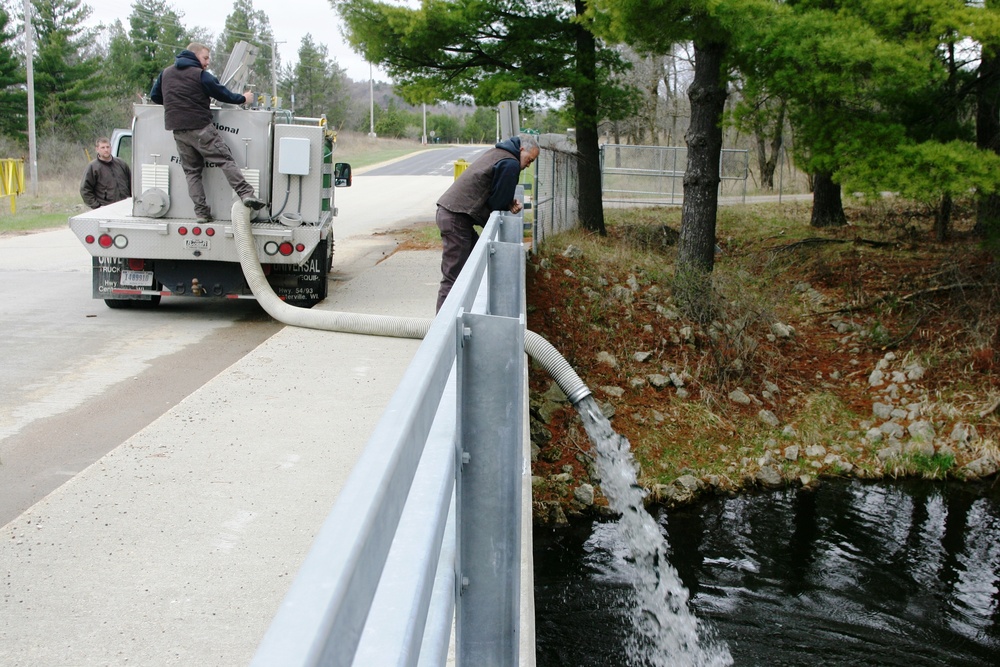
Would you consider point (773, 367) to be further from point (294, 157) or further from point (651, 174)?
point (651, 174)

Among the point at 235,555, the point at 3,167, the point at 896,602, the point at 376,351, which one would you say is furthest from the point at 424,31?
the point at 3,167

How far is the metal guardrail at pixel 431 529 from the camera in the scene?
87 centimetres

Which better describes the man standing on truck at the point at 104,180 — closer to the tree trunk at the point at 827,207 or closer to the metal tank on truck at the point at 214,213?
the metal tank on truck at the point at 214,213

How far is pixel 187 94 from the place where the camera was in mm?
9414

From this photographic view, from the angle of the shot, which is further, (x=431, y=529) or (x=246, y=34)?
(x=246, y=34)

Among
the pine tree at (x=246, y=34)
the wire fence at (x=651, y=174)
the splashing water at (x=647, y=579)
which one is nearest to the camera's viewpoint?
the splashing water at (x=647, y=579)

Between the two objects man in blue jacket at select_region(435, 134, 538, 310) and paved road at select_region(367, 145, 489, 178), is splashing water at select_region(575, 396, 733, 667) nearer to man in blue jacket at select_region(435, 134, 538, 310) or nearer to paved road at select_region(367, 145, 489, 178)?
man in blue jacket at select_region(435, 134, 538, 310)

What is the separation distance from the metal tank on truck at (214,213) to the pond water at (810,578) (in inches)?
169

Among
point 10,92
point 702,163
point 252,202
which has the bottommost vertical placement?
point 252,202

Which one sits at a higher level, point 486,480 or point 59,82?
point 59,82

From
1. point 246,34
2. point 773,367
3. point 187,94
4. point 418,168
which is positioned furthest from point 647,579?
point 246,34

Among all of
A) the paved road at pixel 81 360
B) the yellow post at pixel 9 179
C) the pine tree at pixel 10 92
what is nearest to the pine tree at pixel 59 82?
the pine tree at pixel 10 92

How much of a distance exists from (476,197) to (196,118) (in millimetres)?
3201

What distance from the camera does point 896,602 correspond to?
282 inches
